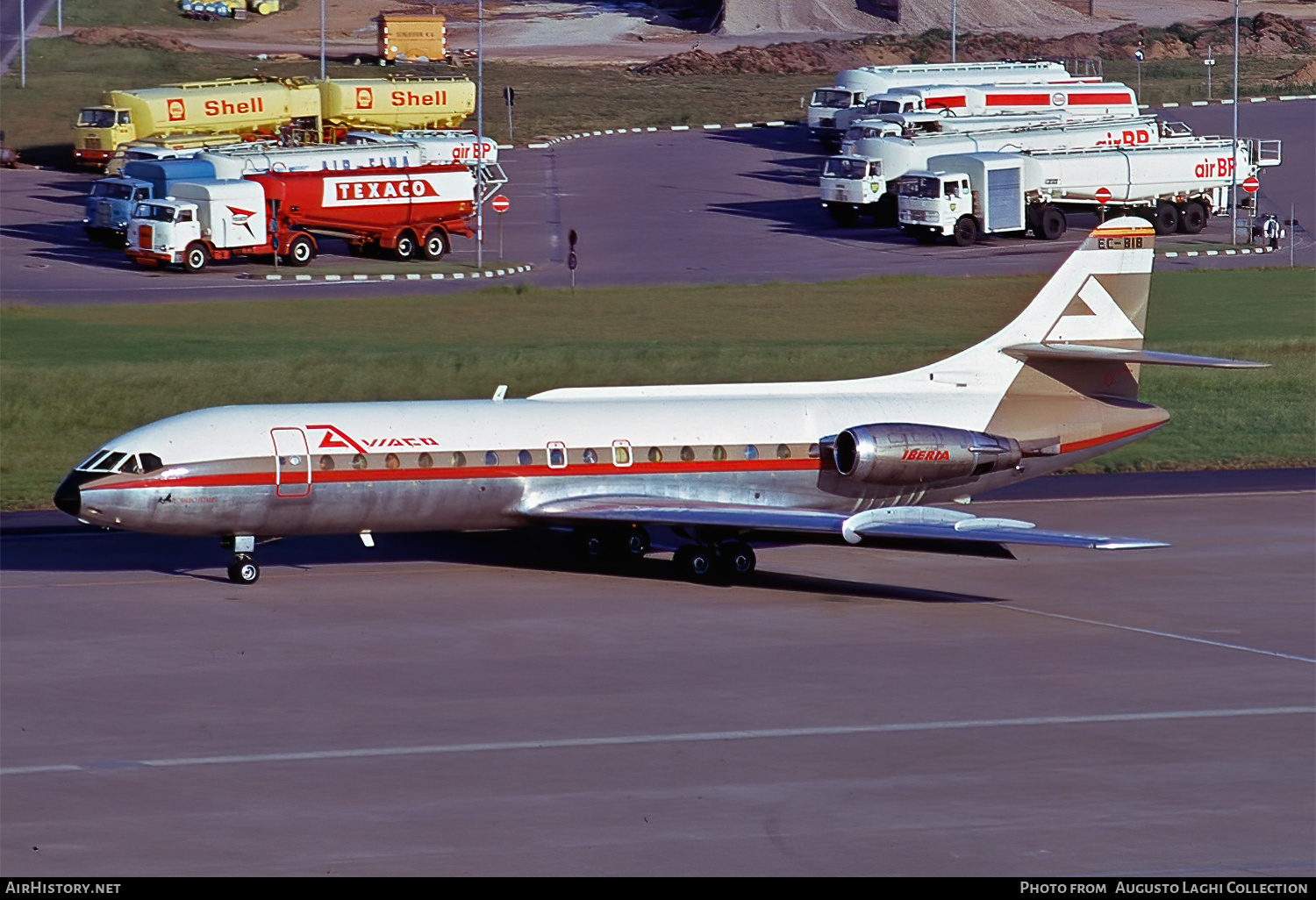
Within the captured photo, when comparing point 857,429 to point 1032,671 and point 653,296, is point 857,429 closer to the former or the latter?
point 1032,671

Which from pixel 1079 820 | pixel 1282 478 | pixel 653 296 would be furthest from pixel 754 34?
pixel 1079 820

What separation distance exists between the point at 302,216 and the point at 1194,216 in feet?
139

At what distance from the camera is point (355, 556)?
3625 centimetres

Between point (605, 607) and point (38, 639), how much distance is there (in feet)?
30.0

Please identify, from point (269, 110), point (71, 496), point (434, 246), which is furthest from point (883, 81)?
point (71, 496)

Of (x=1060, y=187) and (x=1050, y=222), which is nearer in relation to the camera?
(x=1060, y=187)

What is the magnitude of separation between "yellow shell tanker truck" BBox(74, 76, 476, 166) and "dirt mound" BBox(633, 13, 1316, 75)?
3999 cm

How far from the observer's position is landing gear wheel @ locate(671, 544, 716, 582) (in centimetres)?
3409

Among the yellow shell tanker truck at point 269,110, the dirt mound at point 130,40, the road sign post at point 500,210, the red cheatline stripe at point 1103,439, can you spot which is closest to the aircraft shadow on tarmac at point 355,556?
the red cheatline stripe at point 1103,439

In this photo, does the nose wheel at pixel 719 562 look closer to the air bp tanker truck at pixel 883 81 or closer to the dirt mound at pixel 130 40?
the air bp tanker truck at pixel 883 81

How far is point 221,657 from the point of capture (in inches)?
1109

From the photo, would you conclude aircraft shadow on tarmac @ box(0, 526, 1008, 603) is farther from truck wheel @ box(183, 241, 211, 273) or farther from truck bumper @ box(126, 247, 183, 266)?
truck wheel @ box(183, 241, 211, 273)

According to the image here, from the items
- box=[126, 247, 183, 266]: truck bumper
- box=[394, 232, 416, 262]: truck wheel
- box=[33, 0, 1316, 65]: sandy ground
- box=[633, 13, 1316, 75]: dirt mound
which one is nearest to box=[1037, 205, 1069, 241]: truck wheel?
box=[394, 232, 416, 262]: truck wheel

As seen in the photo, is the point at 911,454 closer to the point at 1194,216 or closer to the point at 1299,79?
the point at 1194,216
